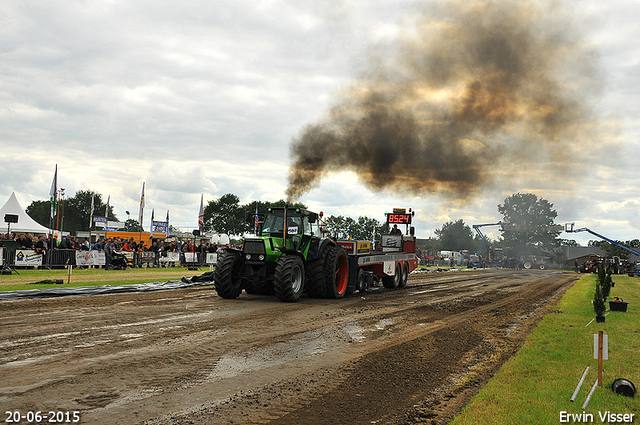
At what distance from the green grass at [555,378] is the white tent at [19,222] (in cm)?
3929

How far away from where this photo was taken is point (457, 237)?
10631cm

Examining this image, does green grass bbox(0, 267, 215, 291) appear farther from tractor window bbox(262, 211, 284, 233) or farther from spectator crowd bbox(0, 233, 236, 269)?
tractor window bbox(262, 211, 284, 233)

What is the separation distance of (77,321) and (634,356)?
10.1m

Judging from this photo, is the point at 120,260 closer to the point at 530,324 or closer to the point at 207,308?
the point at 207,308

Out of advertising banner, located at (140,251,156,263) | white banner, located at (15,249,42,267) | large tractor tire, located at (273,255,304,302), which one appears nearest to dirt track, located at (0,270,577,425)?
large tractor tire, located at (273,255,304,302)

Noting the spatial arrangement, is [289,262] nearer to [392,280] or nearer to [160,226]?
[392,280]

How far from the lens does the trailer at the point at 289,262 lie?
13664mm

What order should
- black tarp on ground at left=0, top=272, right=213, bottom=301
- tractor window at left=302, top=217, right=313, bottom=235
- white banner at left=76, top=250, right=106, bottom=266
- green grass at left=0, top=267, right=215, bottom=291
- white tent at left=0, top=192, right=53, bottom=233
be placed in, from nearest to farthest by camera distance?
black tarp on ground at left=0, top=272, right=213, bottom=301
tractor window at left=302, top=217, right=313, bottom=235
green grass at left=0, top=267, right=215, bottom=291
white banner at left=76, top=250, right=106, bottom=266
white tent at left=0, top=192, right=53, bottom=233

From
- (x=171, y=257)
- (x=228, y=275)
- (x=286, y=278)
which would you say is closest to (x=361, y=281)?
(x=286, y=278)

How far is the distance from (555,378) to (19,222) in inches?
1652

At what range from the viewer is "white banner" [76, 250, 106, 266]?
23.9 m

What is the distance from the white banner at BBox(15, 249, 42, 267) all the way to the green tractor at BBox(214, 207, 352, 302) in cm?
1250

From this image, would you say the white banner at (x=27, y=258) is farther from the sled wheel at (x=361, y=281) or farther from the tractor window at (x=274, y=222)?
the sled wheel at (x=361, y=281)

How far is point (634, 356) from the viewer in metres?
7.78
